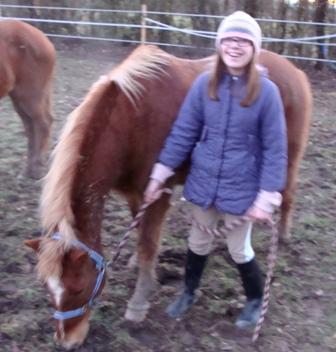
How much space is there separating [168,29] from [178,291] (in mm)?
7996

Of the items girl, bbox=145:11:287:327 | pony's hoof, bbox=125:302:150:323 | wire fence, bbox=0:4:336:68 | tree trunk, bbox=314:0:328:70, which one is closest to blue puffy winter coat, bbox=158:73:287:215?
girl, bbox=145:11:287:327

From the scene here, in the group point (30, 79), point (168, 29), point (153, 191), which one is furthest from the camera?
point (168, 29)

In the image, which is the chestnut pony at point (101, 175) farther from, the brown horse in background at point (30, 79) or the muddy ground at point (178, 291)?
the brown horse in background at point (30, 79)

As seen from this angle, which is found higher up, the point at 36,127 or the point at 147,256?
the point at 36,127

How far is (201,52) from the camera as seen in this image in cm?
1091

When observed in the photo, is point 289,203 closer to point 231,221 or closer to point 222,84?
point 231,221

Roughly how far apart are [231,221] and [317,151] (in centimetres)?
336

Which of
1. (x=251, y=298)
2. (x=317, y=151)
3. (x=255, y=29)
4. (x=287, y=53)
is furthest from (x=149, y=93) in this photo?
(x=287, y=53)

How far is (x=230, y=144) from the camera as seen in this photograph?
89.7 inches

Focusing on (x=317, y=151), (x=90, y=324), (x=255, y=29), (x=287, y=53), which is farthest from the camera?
(x=287, y=53)

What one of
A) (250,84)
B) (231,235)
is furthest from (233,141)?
(231,235)

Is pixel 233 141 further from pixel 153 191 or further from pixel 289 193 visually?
pixel 289 193

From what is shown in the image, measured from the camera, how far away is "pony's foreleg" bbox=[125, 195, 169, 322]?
2.68 metres

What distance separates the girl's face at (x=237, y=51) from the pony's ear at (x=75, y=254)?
1.07 metres
